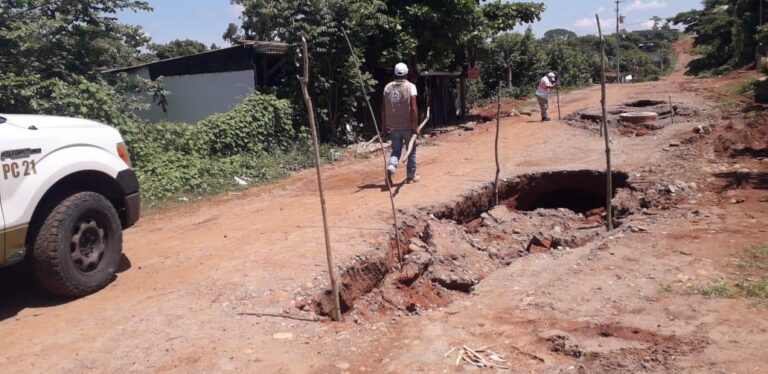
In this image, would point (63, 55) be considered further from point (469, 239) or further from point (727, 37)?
point (727, 37)

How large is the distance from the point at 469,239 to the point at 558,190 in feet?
9.67

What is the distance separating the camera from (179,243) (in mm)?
6438

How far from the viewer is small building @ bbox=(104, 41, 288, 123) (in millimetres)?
13617

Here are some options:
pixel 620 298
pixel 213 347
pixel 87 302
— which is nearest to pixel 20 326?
pixel 87 302

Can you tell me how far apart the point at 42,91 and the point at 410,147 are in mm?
6240

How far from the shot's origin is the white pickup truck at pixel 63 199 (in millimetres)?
4184

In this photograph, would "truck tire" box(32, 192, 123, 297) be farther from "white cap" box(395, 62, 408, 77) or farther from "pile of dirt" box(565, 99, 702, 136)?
"pile of dirt" box(565, 99, 702, 136)

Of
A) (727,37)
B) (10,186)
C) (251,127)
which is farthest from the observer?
(727,37)

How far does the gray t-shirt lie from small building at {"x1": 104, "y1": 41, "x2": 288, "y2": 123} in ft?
18.1

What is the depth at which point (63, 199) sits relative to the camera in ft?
15.2

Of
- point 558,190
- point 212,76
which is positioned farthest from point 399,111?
point 212,76

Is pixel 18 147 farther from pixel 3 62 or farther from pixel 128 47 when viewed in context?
pixel 128 47

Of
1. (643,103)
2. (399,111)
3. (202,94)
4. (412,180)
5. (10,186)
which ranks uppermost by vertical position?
(202,94)

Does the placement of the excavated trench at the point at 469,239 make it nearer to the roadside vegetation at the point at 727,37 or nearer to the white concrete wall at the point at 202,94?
the white concrete wall at the point at 202,94
